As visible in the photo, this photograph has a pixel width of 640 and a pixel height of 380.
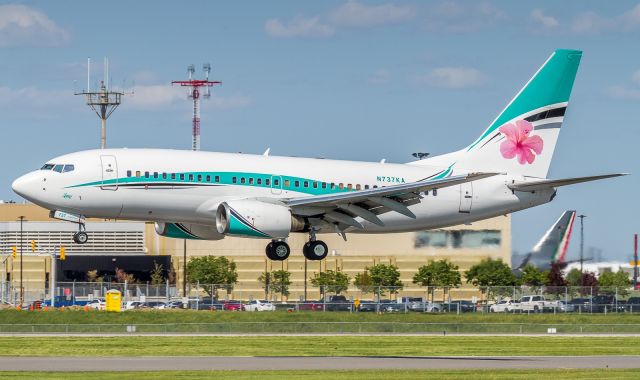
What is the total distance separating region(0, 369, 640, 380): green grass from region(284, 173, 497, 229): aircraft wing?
1918 cm

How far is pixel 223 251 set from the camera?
132250 millimetres

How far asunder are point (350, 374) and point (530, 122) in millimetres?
35690

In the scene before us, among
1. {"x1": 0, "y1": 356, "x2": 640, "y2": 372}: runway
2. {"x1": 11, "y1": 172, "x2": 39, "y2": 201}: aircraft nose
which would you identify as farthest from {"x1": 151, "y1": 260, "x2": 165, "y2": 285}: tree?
{"x1": 0, "y1": 356, "x2": 640, "y2": 372}: runway

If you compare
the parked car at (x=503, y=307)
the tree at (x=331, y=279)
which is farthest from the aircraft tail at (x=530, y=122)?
the tree at (x=331, y=279)

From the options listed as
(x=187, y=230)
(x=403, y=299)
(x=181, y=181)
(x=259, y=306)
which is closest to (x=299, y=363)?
(x=181, y=181)

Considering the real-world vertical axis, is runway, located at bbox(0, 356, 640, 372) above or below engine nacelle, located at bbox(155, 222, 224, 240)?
below

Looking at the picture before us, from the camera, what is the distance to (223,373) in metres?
39.8

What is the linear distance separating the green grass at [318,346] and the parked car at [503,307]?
22367 mm

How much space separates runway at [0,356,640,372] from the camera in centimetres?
4181

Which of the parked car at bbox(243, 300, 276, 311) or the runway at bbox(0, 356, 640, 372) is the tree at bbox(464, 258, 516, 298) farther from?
the runway at bbox(0, 356, 640, 372)

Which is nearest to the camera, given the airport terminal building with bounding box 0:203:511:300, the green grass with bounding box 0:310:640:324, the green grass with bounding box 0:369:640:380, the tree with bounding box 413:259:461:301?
the green grass with bounding box 0:369:640:380

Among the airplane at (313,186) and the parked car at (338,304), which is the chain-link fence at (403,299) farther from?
the airplane at (313,186)

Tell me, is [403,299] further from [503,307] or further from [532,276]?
[532,276]

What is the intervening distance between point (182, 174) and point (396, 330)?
16785 millimetres
